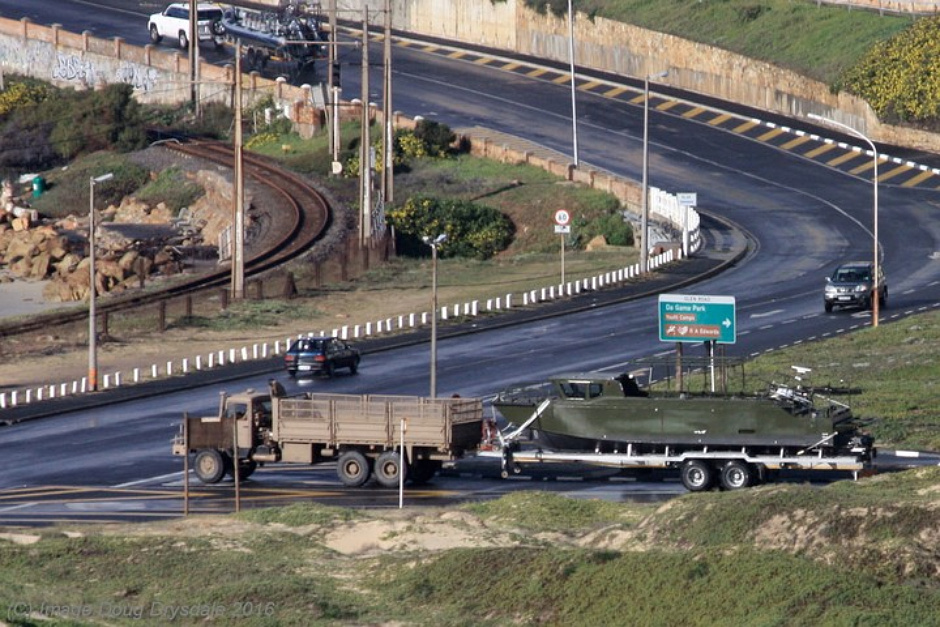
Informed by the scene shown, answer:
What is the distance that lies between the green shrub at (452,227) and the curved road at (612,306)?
367 inches

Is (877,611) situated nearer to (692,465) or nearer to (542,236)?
(692,465)

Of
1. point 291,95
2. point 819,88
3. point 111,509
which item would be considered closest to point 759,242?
point 819,88

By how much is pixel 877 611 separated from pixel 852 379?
3104 centimetres

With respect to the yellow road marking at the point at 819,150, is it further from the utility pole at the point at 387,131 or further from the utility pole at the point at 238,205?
the utility pole at the point at 238,205

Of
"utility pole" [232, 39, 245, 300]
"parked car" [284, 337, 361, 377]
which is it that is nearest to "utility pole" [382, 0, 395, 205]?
"utility pole" [232, 39, 245, 300]

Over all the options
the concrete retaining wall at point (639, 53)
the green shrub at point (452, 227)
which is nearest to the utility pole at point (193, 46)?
the concrete retaining wall at point (639, 53)

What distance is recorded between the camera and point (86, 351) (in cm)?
6938

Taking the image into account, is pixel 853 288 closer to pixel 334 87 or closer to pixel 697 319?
pixel 697 319

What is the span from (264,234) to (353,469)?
47.0m

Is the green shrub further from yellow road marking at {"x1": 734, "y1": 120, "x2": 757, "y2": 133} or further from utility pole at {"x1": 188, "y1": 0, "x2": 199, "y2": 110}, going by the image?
utility pole at {"x1": 188, "y1": 0, "x2": 199, "y2": 110}

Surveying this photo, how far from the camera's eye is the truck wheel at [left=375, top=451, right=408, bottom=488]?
4550 cm

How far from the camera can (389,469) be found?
45.6 m

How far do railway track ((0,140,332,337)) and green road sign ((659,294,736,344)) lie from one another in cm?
2914

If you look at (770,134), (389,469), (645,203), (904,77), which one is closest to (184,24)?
(770,134)
